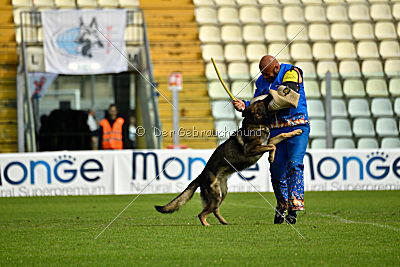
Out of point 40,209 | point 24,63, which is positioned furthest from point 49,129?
point 40,209

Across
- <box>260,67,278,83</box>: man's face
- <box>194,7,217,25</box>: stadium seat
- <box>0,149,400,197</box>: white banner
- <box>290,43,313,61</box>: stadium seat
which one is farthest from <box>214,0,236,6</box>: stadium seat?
<box>260,67,278,83</box>: man's face

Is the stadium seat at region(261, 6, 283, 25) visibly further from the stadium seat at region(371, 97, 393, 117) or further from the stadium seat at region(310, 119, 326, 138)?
the stadium seat at region(310, 119, 326, 138)

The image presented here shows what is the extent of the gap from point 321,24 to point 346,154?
25.8 ft

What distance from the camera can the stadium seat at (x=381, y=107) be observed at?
56.6 feet

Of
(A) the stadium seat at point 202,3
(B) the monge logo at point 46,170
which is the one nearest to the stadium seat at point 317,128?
(A) the stadium seat at point 202,3

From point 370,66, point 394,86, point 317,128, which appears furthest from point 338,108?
point 370,66

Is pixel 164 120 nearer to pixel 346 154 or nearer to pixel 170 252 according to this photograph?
pixel 346 154

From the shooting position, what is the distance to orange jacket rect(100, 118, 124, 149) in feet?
48.0

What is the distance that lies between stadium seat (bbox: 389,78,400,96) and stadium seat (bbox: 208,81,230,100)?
3.97 m

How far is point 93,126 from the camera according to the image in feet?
52.9

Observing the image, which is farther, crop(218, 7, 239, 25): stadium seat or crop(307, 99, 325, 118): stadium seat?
crop(218, 7, 239, 25): stadium seat

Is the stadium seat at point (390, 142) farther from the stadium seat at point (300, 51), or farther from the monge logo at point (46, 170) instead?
the monge logo at point (46, 170)

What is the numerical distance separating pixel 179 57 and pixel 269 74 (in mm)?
11757

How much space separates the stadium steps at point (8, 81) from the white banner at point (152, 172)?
3324mm
